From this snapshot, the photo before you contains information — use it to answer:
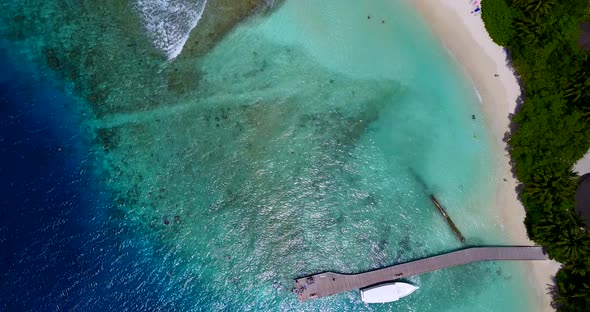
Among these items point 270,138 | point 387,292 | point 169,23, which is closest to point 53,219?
point 169,23

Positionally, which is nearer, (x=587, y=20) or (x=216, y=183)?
(x=587, y=20)

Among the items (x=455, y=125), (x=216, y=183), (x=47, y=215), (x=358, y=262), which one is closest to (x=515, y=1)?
(x=455, y=125)

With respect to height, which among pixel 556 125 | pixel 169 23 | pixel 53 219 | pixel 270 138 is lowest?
pixel 53 219

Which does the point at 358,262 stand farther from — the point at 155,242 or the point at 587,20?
the point at 587,20

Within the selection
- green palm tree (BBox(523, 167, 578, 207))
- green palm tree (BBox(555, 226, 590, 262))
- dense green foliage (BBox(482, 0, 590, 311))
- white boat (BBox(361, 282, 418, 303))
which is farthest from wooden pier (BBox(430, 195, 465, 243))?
A: green palm tree (BBox(555, 226, 590, 262))

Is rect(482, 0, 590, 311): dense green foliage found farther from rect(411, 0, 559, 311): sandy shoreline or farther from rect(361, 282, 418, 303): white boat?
rect(361, 282, 418, 303): white boat

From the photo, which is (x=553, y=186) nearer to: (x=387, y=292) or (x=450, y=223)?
(x=450, y=223)
